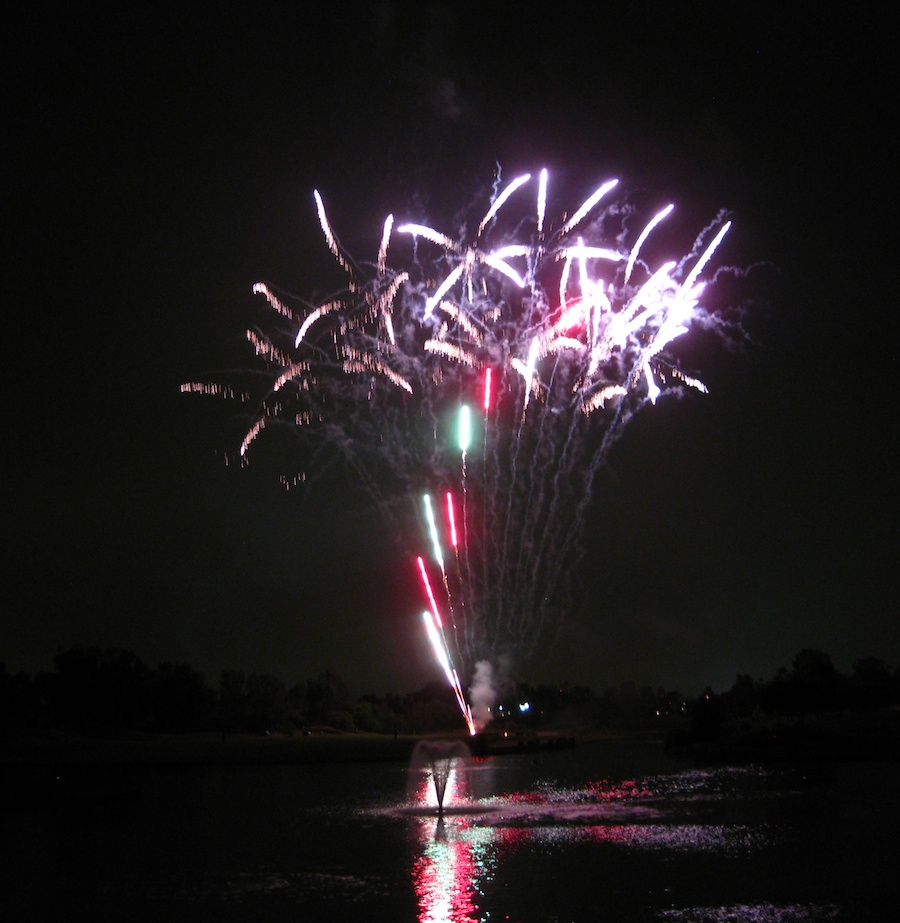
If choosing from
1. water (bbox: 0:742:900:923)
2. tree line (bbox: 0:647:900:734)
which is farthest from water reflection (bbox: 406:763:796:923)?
tree line (bbox: 0:647:900:734)

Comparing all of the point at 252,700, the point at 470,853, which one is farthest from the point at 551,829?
the point at 252,700

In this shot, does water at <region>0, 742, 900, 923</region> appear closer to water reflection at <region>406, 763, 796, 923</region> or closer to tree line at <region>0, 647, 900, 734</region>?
water reflection at <region>406, 763, 796, 923</region>

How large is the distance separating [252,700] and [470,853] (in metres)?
91.2

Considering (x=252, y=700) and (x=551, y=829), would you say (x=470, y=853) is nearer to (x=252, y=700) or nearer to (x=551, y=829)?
(x=551, y=829)

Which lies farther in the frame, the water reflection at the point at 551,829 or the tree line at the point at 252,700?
the tree line at the point at 252,700

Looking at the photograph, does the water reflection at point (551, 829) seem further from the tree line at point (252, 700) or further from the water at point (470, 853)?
the tree line at point (252, 700)

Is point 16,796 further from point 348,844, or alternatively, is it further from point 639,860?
point 639,860

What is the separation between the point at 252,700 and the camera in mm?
104938

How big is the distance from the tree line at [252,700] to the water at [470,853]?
111ft

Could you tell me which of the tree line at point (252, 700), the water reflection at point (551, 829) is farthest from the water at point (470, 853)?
the tree line at point (252, 700)

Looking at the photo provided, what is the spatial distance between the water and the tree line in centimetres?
3374

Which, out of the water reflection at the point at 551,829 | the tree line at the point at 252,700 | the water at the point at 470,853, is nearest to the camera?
the water at the point at 470,853

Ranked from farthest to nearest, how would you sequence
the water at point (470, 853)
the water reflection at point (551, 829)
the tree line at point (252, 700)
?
the tree line at point (252, 700) < the water reflection at point (551, 829) < the water at point (470, 853)

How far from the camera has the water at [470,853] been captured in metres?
13.5
